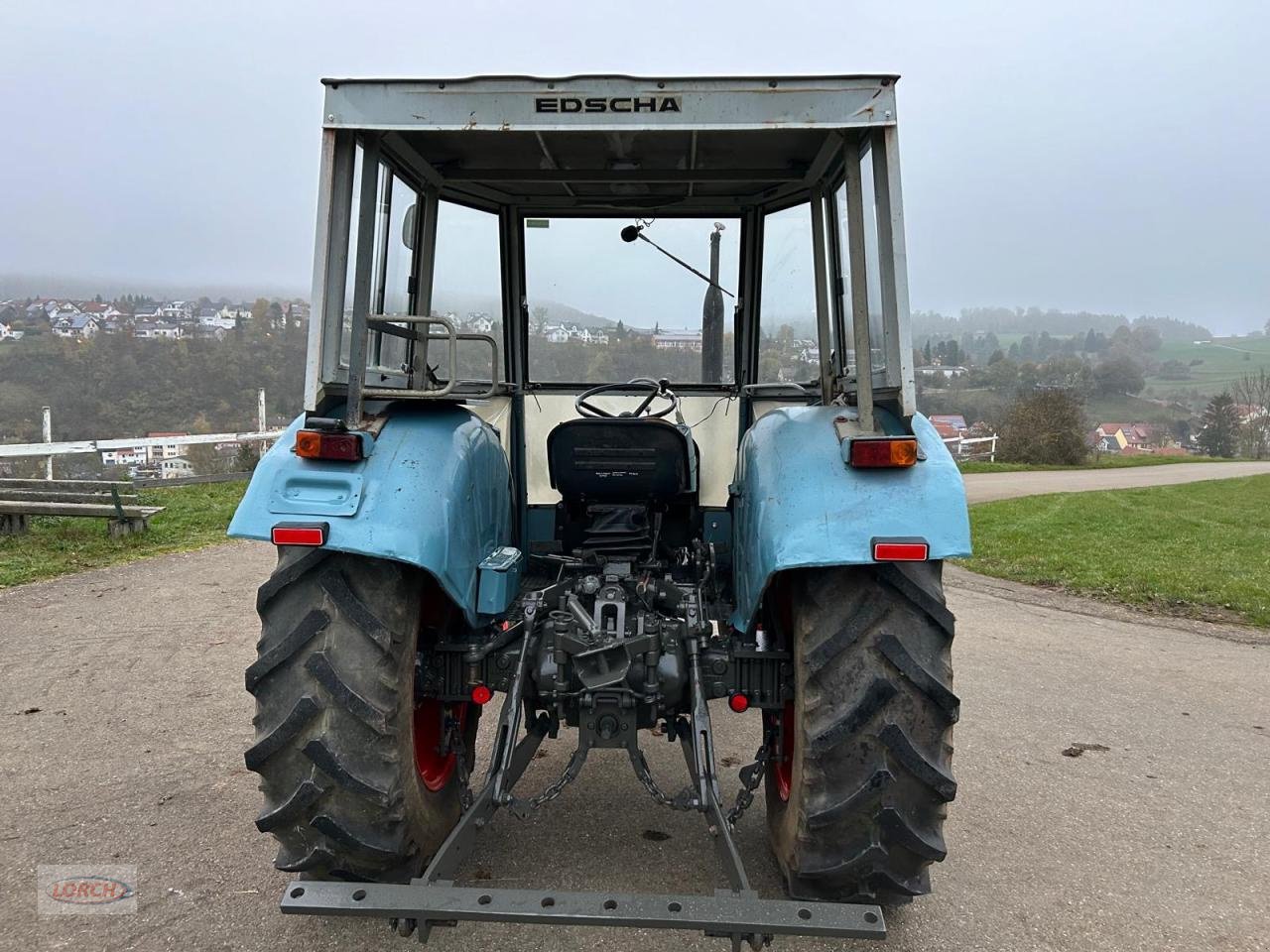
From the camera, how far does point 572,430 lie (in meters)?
3.61

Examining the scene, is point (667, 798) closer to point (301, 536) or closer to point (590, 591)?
point (590, 591)

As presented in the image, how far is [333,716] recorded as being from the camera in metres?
2.46

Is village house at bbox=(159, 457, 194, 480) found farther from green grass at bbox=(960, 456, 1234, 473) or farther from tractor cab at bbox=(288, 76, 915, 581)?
green grass at bbox=(960, 456, 1234, 473)

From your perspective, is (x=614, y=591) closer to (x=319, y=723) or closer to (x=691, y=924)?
(x=319, y=723)

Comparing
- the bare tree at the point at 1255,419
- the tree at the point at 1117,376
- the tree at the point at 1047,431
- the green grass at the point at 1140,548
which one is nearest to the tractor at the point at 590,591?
the green grass at the point at 1140,548

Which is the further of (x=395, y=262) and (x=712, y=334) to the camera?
(x=712, y=334)

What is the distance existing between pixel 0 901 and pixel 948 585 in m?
8.20

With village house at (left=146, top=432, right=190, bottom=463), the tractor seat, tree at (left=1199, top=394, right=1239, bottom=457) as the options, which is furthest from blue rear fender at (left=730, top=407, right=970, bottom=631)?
tree at (left=1199, top=394, right=1239, bottom=457)

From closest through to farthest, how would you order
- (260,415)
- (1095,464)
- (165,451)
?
(165,451)
(260,415)
(1095,464)

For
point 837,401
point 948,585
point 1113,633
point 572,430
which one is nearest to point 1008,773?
point 837,401

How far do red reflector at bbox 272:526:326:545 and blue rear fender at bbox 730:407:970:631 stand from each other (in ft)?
4.08

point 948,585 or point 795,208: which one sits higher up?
point 795,208

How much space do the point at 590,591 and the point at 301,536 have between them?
3.81 feet

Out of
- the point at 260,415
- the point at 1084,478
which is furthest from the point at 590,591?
the point at 1084,478
